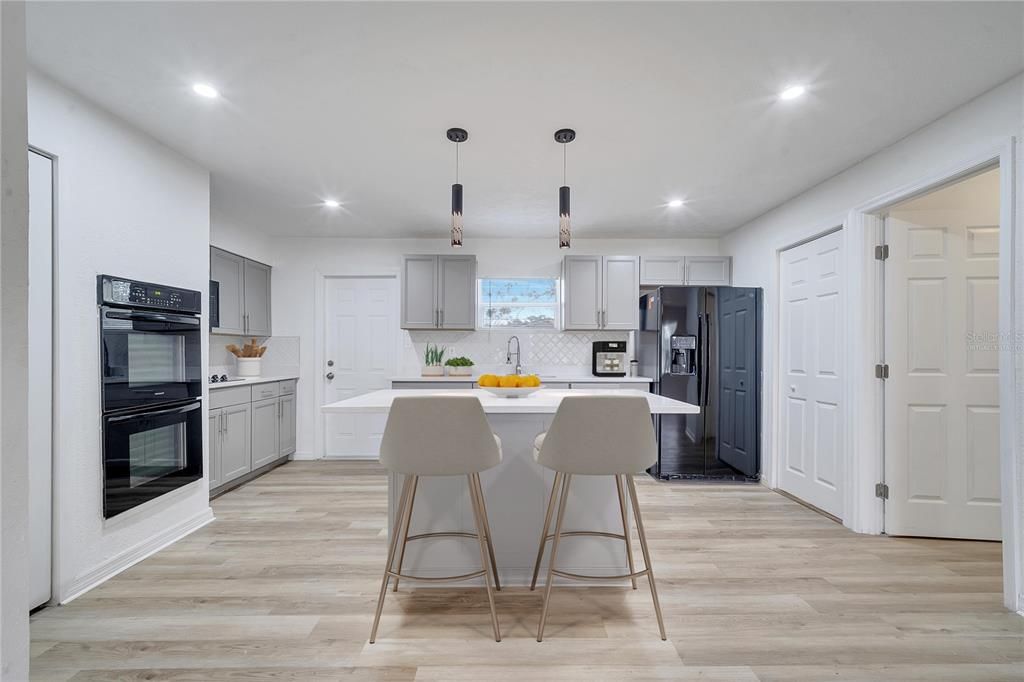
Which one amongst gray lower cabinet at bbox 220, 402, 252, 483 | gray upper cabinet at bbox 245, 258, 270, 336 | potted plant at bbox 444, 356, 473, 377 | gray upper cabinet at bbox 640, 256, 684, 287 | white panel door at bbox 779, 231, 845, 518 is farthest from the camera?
gray upper cabinet at bbox 640, 256, 684, 287

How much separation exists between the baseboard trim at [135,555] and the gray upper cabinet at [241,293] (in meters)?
1.77

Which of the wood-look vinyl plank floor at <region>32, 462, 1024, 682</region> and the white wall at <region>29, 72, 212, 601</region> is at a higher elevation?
the white wall at <region>29, 72, 212, 601</region>

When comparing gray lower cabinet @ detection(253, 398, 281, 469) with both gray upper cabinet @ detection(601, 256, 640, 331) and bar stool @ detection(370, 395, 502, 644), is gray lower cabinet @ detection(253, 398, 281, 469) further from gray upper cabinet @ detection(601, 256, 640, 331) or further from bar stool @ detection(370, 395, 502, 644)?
gray upper cabinet @ detection(601, 256, 640, 331)

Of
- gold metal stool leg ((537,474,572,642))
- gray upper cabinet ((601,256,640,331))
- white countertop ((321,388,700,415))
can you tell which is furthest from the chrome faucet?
gold metal stool leg ((537,474,572,642))

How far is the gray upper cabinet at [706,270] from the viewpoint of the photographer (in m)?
4.83

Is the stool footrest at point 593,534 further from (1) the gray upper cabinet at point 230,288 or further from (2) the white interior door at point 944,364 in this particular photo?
(1) the gray upper cabinet at point 230,288

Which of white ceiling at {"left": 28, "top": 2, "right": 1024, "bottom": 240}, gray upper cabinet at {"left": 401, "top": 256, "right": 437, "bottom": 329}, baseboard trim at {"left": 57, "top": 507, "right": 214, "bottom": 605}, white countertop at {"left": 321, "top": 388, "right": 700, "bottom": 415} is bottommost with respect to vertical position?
baseboard trim at {"left": 57, "top": 507, "right": 214, "bottom": 605}

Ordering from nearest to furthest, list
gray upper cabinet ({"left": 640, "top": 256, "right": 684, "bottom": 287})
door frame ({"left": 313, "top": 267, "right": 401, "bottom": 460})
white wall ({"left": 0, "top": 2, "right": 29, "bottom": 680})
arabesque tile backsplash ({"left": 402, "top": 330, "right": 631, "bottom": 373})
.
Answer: white wall ({"left": 0, "top": 2, "right": 29, "bottom": 680}), gray upper cabinet ({"left": 640, "top": 256, "right": 684, "bottom": 287}), door frame ({"left": 313, "top": 267, "right": 401, "bottom": 460}), arabesque tile backsplash ({"left": 402, "top": 330, "right": 631, "bottom": 373})

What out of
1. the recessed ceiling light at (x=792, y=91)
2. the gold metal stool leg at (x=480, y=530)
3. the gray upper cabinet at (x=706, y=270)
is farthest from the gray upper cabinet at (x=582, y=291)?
the gold metal stool leg at (x=480, y=530)

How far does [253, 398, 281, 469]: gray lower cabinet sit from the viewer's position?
412 cm

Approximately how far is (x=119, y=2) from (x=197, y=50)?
272 mm

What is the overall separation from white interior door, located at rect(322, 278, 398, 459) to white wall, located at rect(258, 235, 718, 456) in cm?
14

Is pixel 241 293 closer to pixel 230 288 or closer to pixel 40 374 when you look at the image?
pixel 230 288

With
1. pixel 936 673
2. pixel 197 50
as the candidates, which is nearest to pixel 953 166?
pixel 936 673
